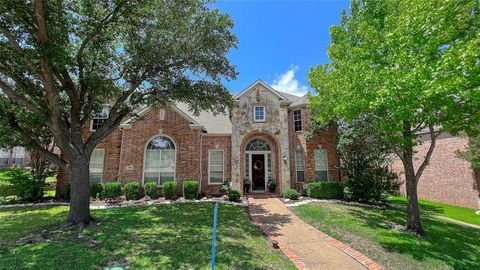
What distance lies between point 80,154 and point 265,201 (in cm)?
994

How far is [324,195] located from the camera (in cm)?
1448

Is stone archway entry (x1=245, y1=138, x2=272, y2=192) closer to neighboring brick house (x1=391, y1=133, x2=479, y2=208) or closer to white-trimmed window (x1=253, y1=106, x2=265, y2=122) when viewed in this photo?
white-trimmed window (x1=253, y1=106, x2=265, y2=122)

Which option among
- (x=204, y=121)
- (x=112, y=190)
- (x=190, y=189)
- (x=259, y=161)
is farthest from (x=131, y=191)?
(x=259, y=161)

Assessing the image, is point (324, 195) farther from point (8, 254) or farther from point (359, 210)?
Answer: point (8, 254)

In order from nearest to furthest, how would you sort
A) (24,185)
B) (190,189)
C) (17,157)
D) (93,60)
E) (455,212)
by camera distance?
(93,60)
(455,212)
(24,185)
(190,189)
(17,157)

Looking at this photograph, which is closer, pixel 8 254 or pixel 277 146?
pixel 8 254

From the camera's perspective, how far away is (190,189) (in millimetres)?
14484

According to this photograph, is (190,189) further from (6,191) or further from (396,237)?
(6,191)

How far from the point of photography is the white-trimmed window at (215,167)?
16.3m

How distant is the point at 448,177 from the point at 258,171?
1328 cm

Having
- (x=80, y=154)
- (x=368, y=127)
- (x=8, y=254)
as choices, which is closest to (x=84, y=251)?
(x=8, y=254)

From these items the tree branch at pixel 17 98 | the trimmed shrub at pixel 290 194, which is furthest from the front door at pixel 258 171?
the tree branch at pixel 17 98

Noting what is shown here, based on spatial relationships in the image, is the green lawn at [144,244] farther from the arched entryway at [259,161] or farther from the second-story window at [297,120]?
the second-story window at [297,120]

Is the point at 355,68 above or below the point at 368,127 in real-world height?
above
